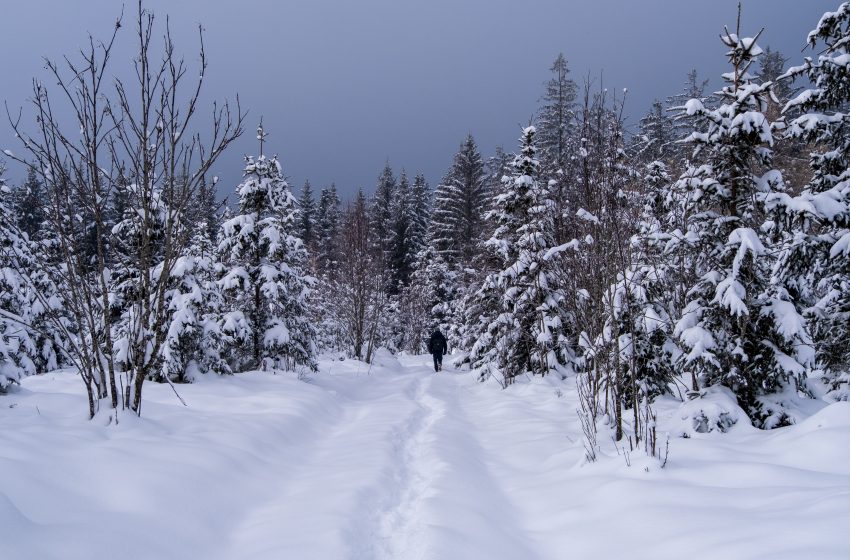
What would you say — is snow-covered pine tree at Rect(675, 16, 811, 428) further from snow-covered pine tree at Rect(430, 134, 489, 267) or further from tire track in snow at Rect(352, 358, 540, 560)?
snow-covered pine tree at Rect(430, 134, 489, 267)

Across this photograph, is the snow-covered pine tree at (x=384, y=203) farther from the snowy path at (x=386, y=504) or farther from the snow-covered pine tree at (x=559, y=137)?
the snowy path at (x=386, y=504)

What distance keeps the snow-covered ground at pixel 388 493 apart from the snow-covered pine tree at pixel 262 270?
6.44m

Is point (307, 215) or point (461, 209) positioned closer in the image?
point (461, 209)

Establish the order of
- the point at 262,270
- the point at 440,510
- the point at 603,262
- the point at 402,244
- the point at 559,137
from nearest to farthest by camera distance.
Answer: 1. the point at 440,510
2. the point at 603,262
3. the point at 262,270
4. the point at 559,137
5. the point at 402,244

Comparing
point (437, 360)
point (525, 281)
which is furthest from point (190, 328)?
point (437, 360)

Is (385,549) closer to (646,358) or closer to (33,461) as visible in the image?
(33,461)

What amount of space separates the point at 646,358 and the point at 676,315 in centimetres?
93

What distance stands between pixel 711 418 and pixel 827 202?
404cm

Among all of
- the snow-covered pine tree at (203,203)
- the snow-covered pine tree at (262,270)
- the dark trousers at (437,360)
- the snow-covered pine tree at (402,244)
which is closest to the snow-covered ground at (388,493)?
the snow-covered pine tree at (203,203)

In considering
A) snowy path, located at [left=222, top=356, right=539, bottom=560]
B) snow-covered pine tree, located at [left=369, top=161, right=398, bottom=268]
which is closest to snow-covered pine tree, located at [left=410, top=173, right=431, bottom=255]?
snow-covered pine tree, located at [left=369, top=161, right=398, bottom=268]

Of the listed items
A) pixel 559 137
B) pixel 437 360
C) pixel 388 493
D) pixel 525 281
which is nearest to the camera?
pixel 388 493

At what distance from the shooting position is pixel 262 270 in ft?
45.1

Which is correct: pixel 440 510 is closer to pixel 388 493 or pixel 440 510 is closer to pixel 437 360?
pixel 388 493

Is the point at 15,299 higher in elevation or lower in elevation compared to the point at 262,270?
lower
